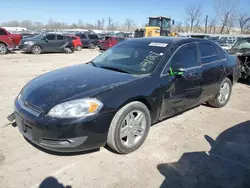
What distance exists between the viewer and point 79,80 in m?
3.34

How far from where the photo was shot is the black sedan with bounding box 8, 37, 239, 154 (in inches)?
109

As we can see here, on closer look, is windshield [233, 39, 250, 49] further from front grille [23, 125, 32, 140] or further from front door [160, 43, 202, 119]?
front grille [23, 125, 32, 140]

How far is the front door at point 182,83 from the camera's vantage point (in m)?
3.67

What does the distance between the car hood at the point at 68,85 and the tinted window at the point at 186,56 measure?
98cm

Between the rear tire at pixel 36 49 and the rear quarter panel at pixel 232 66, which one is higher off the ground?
the rear quarter panel at pixel 232 66

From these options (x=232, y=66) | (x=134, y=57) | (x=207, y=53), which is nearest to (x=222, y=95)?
(x=232, y=66)

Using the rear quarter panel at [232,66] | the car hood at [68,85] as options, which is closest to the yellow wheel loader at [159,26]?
the rear quarter panel at [232,66]

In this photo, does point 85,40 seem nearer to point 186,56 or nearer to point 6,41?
point 6,41

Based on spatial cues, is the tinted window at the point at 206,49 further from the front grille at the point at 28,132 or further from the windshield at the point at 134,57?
the front grille at the point at 28,132

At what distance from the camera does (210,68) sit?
15.1 ft

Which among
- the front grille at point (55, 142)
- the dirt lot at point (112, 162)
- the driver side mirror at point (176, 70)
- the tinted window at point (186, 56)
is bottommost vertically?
the dirt lot at point (112, 162)

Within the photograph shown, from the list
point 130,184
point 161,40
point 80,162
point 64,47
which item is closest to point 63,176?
point 80,162

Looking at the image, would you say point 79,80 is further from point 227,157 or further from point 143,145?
point 227,157

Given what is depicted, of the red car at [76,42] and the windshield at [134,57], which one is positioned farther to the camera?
the red car at [76,42]
